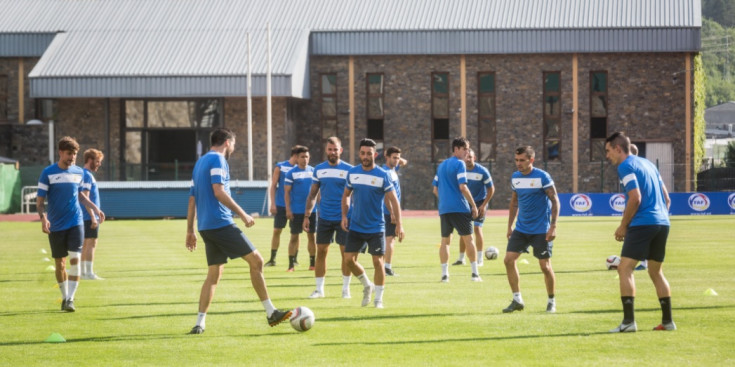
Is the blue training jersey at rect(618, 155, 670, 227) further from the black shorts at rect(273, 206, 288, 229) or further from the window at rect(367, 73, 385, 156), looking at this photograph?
the window at rect(367, 73, 385, 156)

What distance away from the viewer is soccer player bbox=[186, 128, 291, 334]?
41.1 feet

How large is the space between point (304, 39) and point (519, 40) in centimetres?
955

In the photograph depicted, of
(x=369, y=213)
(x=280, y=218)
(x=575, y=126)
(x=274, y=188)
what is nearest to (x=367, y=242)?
(x=369, y=213)

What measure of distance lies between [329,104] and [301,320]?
139ft

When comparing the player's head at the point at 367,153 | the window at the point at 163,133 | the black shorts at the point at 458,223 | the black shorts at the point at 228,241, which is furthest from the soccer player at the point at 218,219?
the window at the point at 163,133

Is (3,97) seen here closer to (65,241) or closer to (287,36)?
(287,36)

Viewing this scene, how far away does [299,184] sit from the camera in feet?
68.2

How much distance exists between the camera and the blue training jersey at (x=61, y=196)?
15562 mm

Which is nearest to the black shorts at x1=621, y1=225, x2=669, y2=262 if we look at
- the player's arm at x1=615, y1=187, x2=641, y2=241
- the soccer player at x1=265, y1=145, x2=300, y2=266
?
the player's arm at x1=615, y1=187, x2=641, y2=241

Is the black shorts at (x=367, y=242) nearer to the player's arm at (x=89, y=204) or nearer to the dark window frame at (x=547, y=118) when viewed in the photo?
the player's arm at (x=89, y=204)

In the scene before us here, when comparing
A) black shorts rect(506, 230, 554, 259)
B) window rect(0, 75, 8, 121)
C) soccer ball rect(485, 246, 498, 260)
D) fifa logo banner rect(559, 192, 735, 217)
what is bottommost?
soccer ball rect(485, 246, 498, 260)

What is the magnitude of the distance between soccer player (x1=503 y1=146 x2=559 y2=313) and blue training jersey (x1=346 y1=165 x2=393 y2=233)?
168cm

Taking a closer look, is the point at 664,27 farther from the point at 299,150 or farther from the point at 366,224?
the point at 366,224

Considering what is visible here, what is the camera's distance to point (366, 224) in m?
15.2
